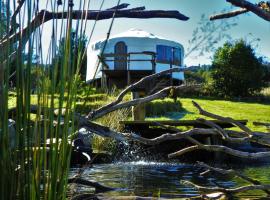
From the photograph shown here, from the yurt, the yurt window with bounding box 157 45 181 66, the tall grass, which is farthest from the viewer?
the yurt window with bounding box 157 45 181 66

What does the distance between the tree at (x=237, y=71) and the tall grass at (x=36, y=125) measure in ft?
123

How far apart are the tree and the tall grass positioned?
37.5 metres

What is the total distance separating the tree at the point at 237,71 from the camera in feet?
128

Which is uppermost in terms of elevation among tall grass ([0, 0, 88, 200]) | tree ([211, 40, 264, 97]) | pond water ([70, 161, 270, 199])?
tree ([211, 40, 264, 97])

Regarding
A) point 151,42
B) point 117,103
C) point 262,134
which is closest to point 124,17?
point 117,103

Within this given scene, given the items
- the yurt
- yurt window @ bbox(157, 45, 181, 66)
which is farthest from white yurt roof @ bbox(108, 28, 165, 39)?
yurt window @ bbox(157, 45, 181, 66)

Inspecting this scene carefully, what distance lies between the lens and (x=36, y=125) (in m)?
1.59

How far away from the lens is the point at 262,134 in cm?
396

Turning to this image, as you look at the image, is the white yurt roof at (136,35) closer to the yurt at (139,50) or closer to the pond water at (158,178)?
the yurt at (139,50)

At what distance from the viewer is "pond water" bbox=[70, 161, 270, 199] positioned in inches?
268

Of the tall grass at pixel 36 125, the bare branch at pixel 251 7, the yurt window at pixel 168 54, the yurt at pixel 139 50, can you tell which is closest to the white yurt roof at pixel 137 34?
the yurt at pixel 139 50

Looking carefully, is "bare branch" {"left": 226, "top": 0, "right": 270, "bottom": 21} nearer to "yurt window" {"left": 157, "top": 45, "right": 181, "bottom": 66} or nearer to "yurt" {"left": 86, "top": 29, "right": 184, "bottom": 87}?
"yurt" {"left": 86, "top": 29, "right": 184, "bottom": 87}

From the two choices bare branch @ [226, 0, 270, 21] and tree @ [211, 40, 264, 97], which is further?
tree @ [211, 40, 264, 97]

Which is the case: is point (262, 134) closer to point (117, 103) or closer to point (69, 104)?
point (117, 103)
